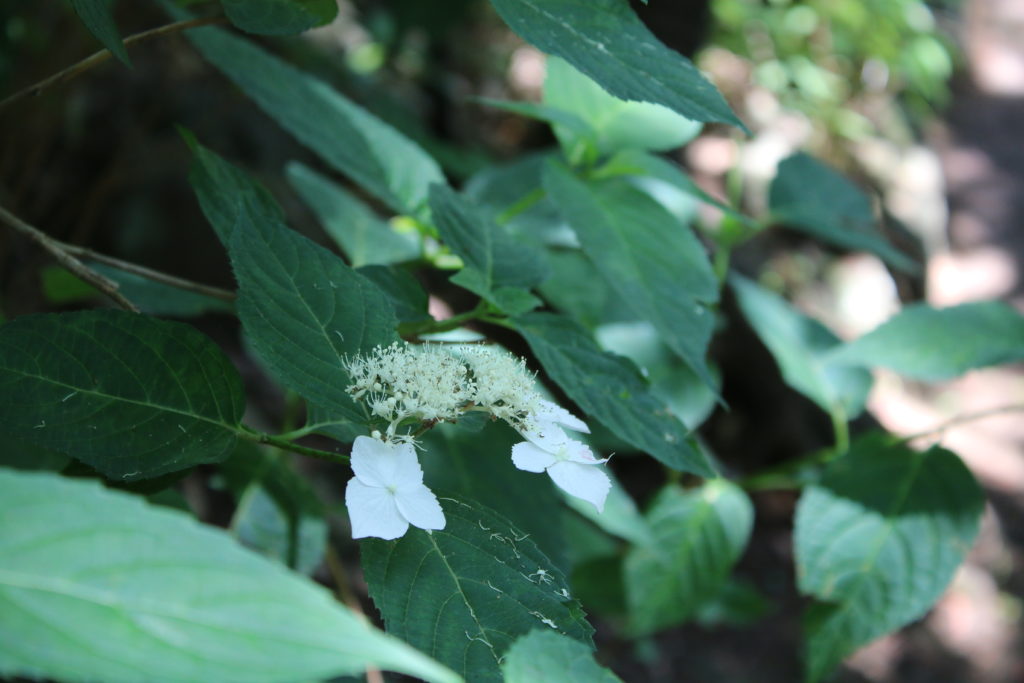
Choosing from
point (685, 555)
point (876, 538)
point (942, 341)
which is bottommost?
point (685, 555)

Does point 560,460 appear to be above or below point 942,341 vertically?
above

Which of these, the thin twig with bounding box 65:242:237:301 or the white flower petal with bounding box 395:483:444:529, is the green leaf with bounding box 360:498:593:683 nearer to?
the white flower petal with bounding box 395:483:444:529

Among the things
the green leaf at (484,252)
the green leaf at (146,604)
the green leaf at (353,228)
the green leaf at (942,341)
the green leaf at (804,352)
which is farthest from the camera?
the green leaf at (804,352)

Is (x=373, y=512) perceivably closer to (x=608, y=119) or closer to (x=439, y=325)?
(x=439, y=325)

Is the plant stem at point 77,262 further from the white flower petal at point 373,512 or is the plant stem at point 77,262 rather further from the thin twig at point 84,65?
the white flower petal at point 373,512

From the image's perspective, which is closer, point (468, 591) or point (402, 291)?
point (468, 591)

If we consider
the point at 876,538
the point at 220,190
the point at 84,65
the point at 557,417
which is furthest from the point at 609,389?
the point at 876,538

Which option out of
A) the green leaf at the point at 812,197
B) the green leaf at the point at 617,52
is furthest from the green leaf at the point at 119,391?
the green leaf at the point at 812,197
